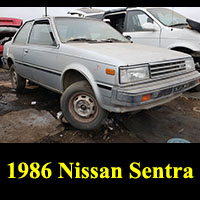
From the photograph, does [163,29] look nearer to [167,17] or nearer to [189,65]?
[167,17]

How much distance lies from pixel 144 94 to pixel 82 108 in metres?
0.94

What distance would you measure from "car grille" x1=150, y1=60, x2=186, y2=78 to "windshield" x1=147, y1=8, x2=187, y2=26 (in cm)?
214

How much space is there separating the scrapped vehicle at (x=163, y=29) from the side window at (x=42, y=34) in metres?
1.99

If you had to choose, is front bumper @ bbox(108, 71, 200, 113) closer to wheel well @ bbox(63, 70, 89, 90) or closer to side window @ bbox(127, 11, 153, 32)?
wheel well @ bbox(63, 70, 89, 90)

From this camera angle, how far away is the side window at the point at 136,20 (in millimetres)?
4597

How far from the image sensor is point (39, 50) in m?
3.17

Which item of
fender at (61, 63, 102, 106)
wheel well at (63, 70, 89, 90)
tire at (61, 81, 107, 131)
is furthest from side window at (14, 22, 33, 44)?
tire at (61, 81, 107, 131)

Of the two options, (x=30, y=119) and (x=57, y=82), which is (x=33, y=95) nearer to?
(x=30, y=119)

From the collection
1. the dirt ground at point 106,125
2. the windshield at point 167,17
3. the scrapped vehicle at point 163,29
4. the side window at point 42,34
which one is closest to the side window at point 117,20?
the scrapped vehicle at point 163,29

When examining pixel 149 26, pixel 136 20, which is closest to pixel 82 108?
pixel 149 26

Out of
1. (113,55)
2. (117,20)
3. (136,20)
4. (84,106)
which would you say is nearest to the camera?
(113,55)

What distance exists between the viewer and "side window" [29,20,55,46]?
3048 millimetres

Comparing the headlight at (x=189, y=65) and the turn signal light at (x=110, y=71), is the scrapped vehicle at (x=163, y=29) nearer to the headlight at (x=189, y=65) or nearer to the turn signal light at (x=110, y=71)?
the headlight at (x=189, y=65)

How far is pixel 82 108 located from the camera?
2.57 meters
